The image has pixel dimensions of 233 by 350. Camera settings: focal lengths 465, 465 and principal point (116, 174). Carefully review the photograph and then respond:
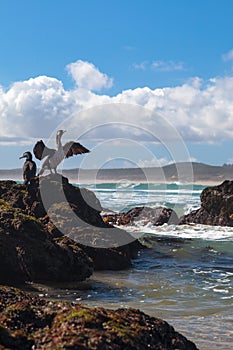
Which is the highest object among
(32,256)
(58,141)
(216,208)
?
(58,141)

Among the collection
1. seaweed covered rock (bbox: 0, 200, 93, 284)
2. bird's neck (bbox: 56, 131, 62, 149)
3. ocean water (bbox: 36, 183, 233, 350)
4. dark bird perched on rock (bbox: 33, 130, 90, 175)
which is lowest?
ocean water (bbox: 36, 183, 233, 350)

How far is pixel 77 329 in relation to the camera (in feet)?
13.2

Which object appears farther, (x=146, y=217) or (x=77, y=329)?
(x=146, y=217)

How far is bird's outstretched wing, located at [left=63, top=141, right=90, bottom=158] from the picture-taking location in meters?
15.5

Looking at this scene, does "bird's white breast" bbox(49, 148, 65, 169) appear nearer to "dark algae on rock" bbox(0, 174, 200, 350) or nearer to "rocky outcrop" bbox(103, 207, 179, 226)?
"dark algae on rock" bbox(0, 174, 200, 350)

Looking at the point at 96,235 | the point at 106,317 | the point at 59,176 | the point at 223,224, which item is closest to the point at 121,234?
the point at 96,235

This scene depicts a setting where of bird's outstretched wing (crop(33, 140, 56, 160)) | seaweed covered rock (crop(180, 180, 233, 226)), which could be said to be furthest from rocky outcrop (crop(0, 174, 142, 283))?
seaweed covered rock (crop(180, 180, 233, 226))

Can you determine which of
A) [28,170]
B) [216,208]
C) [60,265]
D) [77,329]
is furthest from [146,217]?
[77,329]

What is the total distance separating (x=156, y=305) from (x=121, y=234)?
17.6 ft

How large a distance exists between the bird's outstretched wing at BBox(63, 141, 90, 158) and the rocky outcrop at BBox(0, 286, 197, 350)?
423 inches

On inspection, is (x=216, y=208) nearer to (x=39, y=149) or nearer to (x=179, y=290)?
(x=39, y=149)

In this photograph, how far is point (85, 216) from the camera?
14.5 meters

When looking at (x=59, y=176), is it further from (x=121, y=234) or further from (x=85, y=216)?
(x=121, y=234)

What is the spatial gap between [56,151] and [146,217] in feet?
40.6
